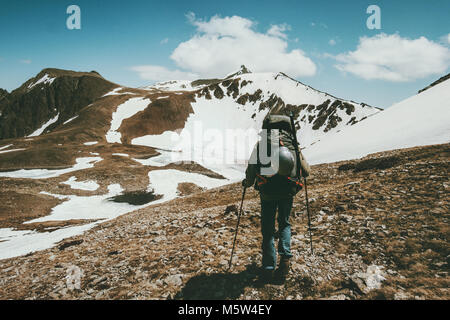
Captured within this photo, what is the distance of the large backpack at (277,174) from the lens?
18.9 feet

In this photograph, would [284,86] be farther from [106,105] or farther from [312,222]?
[312,222]

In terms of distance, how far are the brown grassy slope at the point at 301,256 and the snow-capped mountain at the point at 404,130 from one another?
13.2m

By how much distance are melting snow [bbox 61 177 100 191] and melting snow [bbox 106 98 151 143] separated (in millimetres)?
62965

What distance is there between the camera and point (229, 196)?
65.6 ft

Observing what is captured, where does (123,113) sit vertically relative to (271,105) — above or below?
below

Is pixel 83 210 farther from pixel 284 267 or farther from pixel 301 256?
pixel 284 267

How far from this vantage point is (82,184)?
45.9 meters

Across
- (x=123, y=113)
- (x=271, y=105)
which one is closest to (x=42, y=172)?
(x=123, y=113)

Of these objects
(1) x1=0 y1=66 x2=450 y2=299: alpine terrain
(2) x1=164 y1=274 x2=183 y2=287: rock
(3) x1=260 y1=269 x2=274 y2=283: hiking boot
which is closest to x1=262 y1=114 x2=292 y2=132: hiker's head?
(3) x1=260 y1=269 x2=274 y2=283: hiking boot

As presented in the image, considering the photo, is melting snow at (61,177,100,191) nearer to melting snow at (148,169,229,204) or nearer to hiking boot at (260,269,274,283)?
melting snow at (148,169,229,204)

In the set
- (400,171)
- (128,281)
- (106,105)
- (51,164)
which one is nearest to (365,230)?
(400,171)

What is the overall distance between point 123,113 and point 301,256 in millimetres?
142562

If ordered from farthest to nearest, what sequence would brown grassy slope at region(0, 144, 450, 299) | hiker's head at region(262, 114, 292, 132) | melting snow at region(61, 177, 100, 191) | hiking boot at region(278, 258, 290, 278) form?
melting snow at region(61, 177, 100, 191) → hiker's head at region(262, 114, 292, 132) → hiking boot at region(278, 258, 290, 278) → brown grassy slope at region(0, 144, 450, 299)

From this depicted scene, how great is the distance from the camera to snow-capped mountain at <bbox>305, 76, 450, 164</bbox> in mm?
21672
